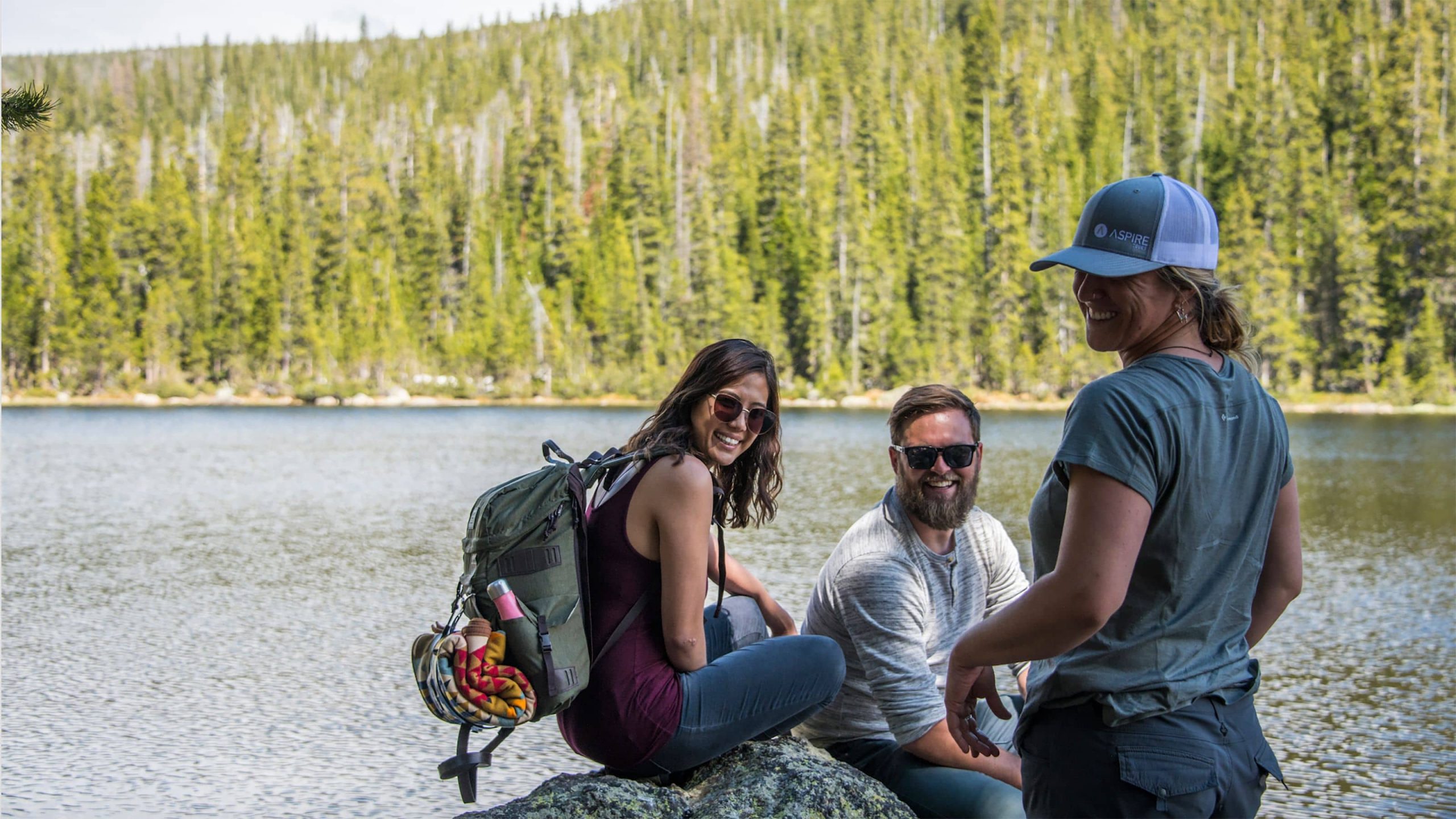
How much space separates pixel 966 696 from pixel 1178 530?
1.41 ft

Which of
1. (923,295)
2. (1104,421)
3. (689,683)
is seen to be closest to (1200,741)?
(1104,421)

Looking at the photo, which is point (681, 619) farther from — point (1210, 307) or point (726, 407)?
point (1210, 307)

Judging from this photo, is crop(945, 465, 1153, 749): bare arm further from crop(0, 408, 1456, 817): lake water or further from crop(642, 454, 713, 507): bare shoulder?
crop(0, 408, 1456, 817): lake water

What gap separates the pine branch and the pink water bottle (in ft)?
8.09

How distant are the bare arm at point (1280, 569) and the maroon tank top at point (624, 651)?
1.23m

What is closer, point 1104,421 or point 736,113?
point 1104,421

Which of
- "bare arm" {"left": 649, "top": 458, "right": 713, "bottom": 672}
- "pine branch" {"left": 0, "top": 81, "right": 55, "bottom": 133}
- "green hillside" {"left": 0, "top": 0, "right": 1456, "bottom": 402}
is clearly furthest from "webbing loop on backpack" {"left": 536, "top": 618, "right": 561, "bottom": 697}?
"green hillside" {"left": 0, "top": 0, "right": 1456, "bottom": 402}

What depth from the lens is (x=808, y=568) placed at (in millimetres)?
11008

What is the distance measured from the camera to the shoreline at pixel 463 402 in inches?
1869

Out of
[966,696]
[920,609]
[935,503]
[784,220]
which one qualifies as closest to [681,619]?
[920,609]

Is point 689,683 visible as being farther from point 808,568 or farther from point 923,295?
point 923,295

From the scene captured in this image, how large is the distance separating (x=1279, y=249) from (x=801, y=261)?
2059 cm

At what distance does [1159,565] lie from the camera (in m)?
1.80

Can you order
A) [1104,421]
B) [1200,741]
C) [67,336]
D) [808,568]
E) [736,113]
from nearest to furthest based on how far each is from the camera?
1. [1104,421]
2. [1200,741]
3. [808,568]
4. [67,336]
5. [736,113]
